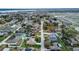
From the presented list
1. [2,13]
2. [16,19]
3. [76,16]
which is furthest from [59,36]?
[2,13]

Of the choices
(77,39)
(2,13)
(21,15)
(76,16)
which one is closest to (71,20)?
(76,16)

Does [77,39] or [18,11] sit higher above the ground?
[18,11]

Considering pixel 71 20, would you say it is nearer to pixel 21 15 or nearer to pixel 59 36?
pixel 59 36

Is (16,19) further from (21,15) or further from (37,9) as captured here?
(37,9)
